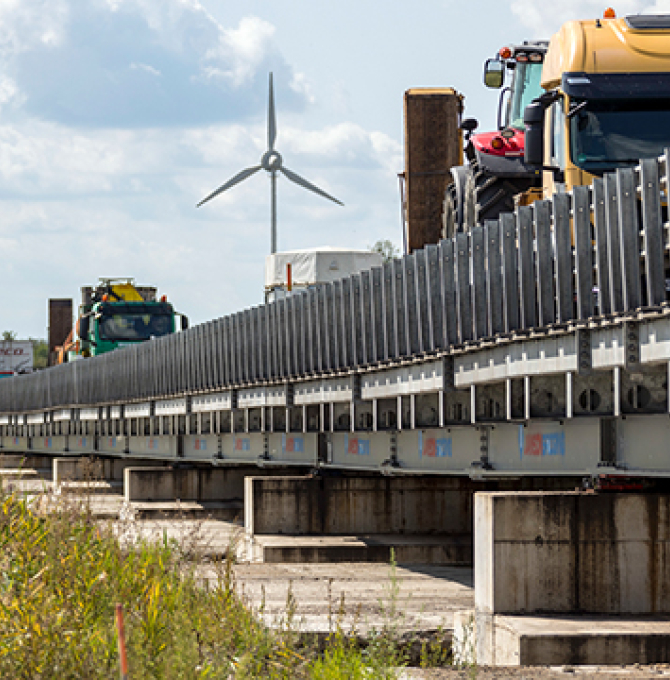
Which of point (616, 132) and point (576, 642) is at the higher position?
point (616, 132)

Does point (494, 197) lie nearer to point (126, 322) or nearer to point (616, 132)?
point (616, 132)

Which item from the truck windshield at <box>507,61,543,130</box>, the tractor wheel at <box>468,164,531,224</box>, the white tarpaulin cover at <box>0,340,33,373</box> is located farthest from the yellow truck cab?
the white tarpaulin cover at <box>0,340,33,373</box>

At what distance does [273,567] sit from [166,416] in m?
13.0

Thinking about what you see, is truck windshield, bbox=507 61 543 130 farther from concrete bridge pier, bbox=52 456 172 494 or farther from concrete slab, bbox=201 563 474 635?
concrete bridge pier, bbox=52 456 172 494

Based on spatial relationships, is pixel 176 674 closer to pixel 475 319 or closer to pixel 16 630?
pixel 16 630

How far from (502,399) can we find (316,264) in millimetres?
29434

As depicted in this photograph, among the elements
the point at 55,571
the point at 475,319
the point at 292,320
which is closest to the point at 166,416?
the point at 292,320

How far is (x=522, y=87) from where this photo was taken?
21.1 metres

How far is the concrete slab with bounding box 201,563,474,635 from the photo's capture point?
600 inches

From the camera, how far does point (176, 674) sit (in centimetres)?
760

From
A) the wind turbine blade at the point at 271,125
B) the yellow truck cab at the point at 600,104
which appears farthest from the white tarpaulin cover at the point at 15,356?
the yellow truck cab at the point at 600,104

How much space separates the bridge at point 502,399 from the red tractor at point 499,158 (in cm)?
215

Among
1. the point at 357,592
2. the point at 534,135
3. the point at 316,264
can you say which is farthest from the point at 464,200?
the point at 316,264

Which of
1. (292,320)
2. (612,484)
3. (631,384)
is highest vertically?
(292,320)
